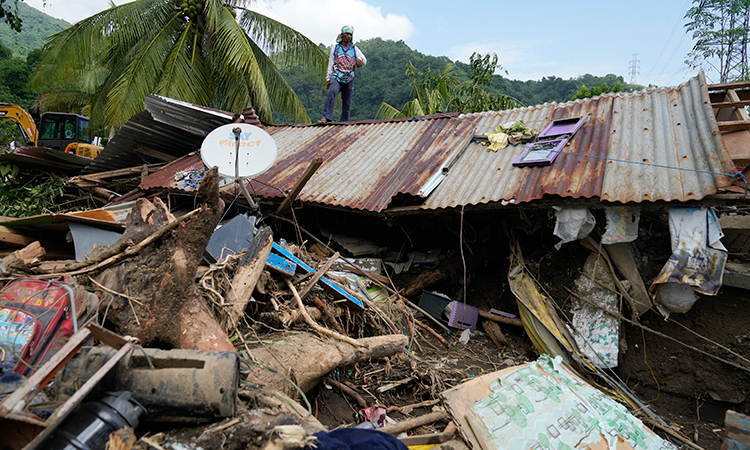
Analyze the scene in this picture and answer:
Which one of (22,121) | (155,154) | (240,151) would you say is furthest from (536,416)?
(22,121)

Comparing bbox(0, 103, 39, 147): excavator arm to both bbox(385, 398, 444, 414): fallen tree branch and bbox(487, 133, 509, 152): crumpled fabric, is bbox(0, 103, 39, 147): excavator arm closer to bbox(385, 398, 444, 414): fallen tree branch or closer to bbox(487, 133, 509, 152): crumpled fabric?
bbox(487, 133, 509, 152): crumpled fabric

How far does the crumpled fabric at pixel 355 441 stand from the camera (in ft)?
5.94

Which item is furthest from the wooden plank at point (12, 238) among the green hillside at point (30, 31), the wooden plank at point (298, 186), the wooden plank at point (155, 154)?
the green hillside at point (30, 31)

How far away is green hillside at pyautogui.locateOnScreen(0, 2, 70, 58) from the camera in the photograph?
4284cm

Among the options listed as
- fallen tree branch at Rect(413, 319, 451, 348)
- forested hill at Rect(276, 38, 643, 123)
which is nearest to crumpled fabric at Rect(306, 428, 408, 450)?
fallen tree branch at Rect(413, 319, 451, 348)

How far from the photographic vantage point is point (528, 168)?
17.9 feet

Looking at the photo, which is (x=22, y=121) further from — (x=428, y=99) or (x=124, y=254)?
(x=124, y=254)

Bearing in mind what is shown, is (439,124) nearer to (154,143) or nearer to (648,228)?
(648,228)

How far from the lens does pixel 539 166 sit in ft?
17.7

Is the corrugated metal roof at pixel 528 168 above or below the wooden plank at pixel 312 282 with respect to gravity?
above

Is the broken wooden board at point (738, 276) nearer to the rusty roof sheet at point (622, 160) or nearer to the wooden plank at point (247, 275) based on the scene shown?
the rusty roof sheet at point (622, 160)

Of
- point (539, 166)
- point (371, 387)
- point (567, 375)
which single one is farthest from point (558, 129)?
point (371, 387)

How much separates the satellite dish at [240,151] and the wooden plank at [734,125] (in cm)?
577

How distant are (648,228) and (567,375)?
8.38 ft
